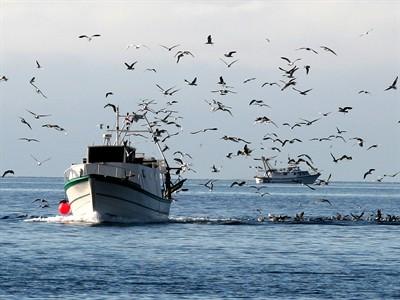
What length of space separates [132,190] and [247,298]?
111ft

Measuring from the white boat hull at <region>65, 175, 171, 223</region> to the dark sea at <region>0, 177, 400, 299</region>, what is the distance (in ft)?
3.07

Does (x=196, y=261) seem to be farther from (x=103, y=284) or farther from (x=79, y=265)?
(x=103, y=284)

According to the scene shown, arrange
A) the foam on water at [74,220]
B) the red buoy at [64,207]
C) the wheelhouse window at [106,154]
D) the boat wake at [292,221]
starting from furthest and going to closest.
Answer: the boat wake at [292,221]
the red buoy at [64,207]
the foam on water at [74,220]
the wheelhouse window at [106,154]

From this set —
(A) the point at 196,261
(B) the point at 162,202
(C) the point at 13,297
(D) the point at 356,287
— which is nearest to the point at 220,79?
(A) the point at 196,261

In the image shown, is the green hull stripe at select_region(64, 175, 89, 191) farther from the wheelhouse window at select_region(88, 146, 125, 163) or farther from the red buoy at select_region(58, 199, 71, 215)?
the red buoy at select_region(58, 199, 71, 215)

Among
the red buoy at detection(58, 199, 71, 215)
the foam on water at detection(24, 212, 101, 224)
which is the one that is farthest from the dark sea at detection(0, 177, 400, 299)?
the red buoy at detection(58, 199, 71, 215)

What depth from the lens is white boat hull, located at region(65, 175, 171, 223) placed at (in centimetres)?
7569

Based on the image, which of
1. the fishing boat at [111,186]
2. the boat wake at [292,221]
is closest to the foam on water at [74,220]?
the fishing boat at [111,186]

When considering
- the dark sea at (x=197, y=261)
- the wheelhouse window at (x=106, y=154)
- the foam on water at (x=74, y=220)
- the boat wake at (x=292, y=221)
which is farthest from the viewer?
the boat wake at (x=292, y=221)

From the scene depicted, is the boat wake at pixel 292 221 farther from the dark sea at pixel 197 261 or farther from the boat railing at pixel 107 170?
the boat railing at pixel 107 170

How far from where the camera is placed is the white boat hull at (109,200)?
2980 inches

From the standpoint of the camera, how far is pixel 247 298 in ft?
142

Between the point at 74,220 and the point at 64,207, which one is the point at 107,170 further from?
the point at 64,207

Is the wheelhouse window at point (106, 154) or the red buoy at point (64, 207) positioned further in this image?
the red buoy at point (64, 207)
